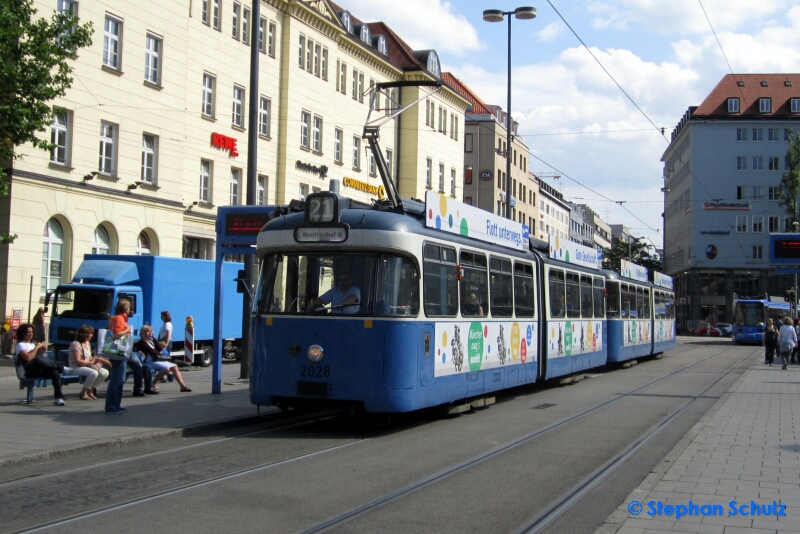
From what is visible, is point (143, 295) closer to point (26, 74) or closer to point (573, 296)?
point (26, 74)

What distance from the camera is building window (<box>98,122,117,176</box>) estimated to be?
109ft

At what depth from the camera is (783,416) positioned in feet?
48.8

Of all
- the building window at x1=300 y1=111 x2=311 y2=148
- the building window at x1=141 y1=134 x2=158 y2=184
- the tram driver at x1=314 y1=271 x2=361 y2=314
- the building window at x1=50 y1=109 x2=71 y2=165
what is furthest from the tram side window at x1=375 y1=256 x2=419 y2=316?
the building window at x1=300 y1=111 x2=311 y2=148

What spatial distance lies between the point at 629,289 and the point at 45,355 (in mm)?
19747

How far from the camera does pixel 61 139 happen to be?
31.3 m

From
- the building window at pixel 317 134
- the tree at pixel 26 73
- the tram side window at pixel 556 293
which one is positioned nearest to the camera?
the tram side window at pixel 556 293

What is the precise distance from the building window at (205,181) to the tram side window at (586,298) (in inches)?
823

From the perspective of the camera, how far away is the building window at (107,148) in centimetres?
3309

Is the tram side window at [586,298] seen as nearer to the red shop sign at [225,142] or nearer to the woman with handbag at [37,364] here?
the woman with handbag at [37,364]

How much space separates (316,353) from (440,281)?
2.26m

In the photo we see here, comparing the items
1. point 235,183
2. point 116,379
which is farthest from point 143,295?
point 235,183

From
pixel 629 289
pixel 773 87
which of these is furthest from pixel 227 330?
pixel 773 87

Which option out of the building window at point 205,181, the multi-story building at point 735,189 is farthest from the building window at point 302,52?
the multi-story building at point 735,189

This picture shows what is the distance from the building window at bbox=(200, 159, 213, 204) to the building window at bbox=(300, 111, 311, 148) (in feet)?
23.4
